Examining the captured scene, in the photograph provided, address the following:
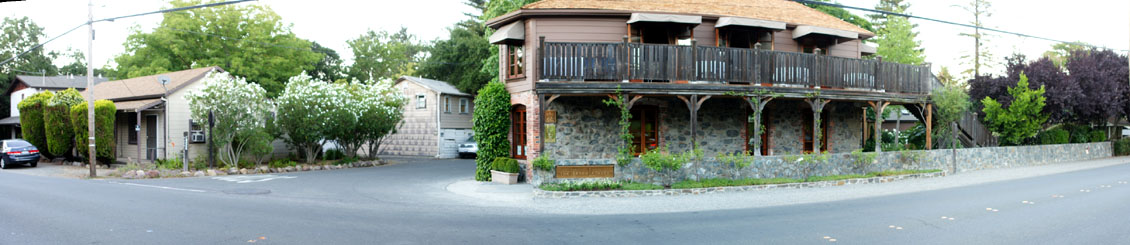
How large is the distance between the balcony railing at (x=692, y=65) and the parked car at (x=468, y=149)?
1544cm

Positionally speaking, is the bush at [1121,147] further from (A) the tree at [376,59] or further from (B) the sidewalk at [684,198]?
(A) the tree at [376,59]

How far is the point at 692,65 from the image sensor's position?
15266 millimetres

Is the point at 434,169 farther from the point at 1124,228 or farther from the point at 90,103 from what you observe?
the point at 1124,228

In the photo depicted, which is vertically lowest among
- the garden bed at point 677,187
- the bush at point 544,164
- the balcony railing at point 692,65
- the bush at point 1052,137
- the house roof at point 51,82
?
the garden bed at point 677,187

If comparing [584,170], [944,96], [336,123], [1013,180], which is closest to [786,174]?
[584,170]

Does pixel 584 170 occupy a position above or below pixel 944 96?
below

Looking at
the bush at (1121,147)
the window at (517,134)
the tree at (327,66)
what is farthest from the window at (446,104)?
the bush at (1121,147)

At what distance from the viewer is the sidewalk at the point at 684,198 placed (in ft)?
36.6

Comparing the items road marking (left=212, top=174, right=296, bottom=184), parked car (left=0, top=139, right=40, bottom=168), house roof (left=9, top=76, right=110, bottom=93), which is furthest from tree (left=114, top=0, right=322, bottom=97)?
road marking (left=212, top=174, right=296, bottom=184)

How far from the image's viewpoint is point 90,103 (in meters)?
19.3

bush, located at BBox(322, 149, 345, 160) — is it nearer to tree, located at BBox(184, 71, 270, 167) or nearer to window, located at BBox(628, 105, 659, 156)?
tree, located at BBox(184, 71, 270, 167)

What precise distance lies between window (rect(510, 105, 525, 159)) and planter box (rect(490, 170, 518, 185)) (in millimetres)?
1112

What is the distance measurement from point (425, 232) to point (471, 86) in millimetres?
27059

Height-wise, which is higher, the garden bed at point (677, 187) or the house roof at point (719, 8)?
the house roof at point (719, 8)
